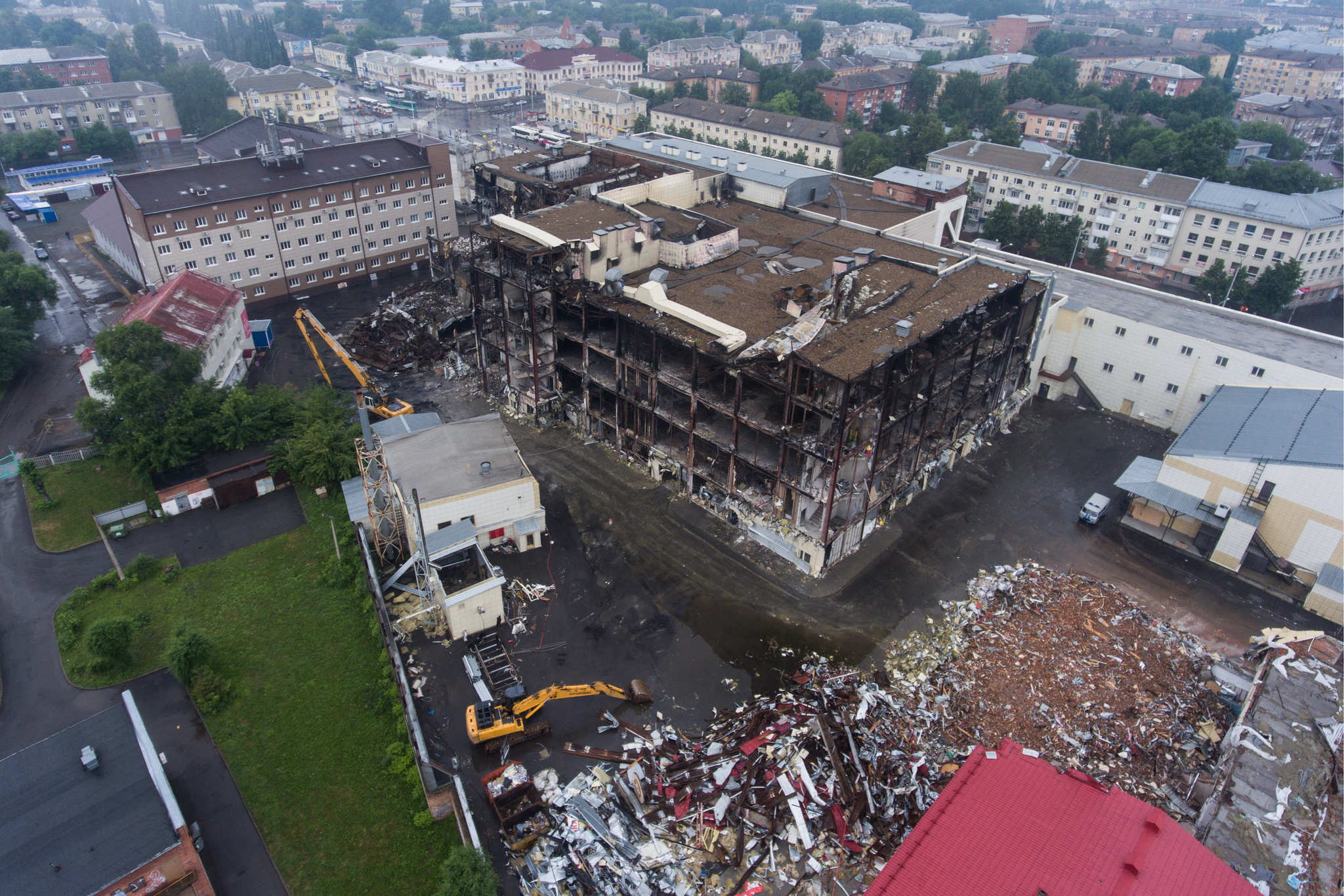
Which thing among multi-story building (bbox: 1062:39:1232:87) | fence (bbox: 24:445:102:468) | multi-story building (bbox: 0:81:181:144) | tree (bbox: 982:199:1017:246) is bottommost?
fence (bbox: 24:445:102:468)

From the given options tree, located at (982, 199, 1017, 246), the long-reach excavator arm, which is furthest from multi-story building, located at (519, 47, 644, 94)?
the long-reach excavator arm

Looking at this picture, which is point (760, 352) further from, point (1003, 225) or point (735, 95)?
point (735, 95)

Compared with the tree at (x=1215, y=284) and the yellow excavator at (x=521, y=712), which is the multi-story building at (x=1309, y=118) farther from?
the yellow excavator at (x=521, y=712)

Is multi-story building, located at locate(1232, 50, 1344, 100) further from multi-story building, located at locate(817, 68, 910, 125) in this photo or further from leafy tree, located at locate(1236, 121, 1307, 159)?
multi-story building, located at locate(817, 68, 910, 125)

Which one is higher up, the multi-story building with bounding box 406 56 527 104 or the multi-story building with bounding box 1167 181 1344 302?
the multi-story building with bounding box 406 56 527 104

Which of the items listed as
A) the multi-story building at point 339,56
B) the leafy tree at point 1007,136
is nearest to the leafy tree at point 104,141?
the multi-story building at point 339,56

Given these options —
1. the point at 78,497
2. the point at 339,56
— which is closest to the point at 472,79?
the point at 339,56

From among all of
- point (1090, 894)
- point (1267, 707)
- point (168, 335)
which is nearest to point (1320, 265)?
point (1267, 707)
